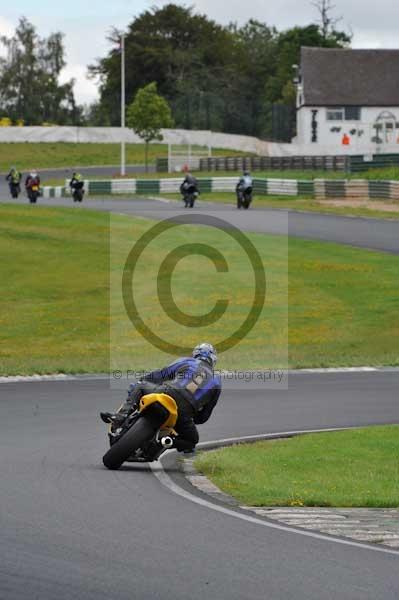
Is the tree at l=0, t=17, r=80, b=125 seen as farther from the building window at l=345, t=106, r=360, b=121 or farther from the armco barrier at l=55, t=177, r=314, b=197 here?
the armco barrier at l=55, t=177, r=314, b=197

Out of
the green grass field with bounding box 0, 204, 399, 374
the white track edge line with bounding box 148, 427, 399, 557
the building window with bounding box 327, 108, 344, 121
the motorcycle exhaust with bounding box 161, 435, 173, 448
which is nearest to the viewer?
the white track edge line with bounding box 148, 427, 399, 557

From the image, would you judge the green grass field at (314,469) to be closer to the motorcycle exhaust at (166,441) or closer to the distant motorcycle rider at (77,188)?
the motorcycle exhaust at (166,441)

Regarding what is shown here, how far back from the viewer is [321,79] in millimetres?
92938

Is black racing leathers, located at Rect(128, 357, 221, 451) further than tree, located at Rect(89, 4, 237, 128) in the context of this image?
No

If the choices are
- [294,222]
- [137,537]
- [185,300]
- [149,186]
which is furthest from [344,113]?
[137,537]

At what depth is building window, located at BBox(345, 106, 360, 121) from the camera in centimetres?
9156

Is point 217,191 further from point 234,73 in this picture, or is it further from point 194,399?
point 234,73

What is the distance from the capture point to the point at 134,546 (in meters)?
7.84

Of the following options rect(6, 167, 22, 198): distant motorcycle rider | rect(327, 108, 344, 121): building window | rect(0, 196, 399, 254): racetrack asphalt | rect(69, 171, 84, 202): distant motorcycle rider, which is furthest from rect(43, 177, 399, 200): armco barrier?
rect(327, 108, 344, 121): building window

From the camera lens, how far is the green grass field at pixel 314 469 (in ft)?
33.6

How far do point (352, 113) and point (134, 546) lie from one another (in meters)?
86.1

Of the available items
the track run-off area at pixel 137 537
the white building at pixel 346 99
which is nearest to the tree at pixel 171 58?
the white building at pixel 346 99

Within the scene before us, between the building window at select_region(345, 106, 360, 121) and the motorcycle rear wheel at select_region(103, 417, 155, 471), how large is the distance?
8214 centimetres

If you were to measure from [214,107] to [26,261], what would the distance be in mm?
67031
